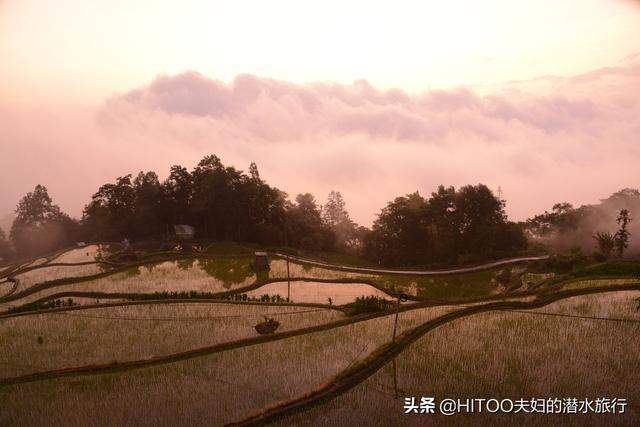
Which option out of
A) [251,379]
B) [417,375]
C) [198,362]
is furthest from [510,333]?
[198,362]

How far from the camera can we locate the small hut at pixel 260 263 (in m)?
20.5

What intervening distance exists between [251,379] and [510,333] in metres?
6.22

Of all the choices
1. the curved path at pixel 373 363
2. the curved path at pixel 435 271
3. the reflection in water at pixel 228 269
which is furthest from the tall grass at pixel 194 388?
the curved path at pixel 435 271

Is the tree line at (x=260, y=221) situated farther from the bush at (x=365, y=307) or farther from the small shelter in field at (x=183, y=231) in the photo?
the bush at (x=365, y=307)

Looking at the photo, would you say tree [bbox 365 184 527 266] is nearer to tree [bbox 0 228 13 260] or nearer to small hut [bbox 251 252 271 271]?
small hut [bbox 251 252 271 271]

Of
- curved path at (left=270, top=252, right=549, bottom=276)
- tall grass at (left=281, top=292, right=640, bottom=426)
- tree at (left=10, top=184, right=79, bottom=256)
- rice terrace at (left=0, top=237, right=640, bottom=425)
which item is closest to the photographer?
tall grass at (left=281, top=292, right=640, bottom=426)

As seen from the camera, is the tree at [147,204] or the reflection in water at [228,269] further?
the tree at [147,204]

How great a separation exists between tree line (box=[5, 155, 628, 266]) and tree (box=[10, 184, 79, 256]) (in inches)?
3.2

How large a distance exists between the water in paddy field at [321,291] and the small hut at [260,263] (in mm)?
2278

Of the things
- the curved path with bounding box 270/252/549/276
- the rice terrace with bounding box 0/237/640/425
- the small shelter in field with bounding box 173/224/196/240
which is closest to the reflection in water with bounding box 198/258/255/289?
the rice terrace with bounding box 0/237/640/425

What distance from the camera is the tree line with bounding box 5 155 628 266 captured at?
25.8 m

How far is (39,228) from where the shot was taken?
122ft

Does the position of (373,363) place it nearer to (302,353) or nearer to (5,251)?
(302,353)

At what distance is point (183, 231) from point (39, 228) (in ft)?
49.8
